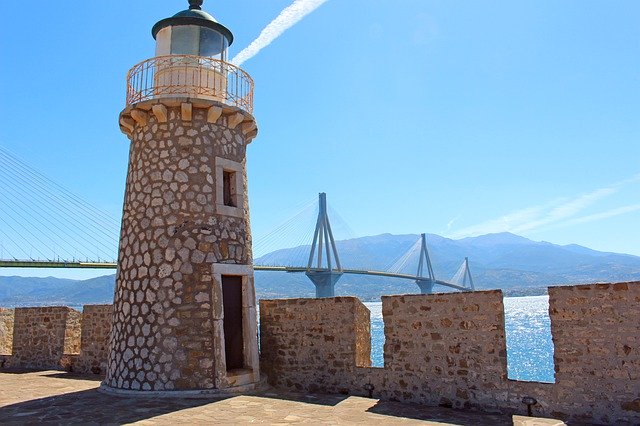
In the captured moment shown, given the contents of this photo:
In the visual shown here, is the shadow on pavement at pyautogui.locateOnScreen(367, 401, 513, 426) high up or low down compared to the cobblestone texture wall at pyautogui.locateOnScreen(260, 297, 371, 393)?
down

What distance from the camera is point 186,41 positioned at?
297 inches

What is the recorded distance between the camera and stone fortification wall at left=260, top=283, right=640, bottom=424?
16.3ft

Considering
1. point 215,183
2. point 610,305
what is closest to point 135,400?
point 215,183

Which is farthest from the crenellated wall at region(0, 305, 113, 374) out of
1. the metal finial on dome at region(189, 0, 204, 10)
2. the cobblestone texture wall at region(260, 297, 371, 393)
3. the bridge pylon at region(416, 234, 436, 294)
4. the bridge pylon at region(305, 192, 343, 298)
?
the bridge pylon at region(416, 234, 436, 294)

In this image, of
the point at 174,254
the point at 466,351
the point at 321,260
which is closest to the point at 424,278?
the point at 321,260

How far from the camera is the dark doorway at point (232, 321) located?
24.0 feet

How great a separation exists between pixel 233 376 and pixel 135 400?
1240 mm

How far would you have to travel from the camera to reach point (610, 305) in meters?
5.02

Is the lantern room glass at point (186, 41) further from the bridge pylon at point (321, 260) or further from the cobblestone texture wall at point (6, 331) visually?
the bridge pylon at point (321, 260)

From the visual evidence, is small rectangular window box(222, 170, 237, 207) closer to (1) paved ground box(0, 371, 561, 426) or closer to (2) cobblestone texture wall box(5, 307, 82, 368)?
(1) paved ground box(0, 371, 561, 426)

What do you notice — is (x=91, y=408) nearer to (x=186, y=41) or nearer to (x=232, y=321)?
(x=232, y=321)

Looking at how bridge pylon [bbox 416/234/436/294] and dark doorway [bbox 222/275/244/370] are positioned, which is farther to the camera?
bridge pylon [bbox 416/234/436/294]

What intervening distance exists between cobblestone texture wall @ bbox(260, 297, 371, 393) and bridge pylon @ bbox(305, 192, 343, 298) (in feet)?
119

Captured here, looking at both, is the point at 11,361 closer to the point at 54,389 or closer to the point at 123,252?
the point at 54,389
